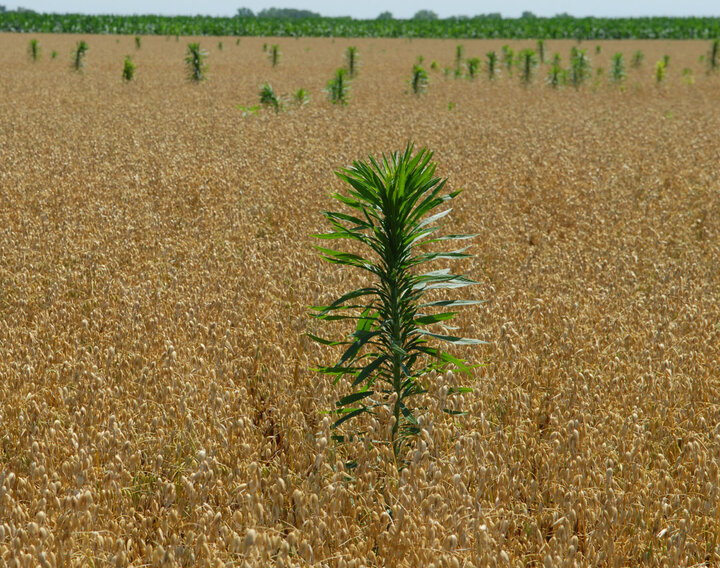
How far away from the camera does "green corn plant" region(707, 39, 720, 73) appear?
74.2 feet

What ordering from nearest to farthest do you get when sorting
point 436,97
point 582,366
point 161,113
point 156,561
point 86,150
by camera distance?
point 156,561, point 582,366, point 86,150, point 161,113, point 436,97

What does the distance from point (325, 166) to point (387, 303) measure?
5614mm

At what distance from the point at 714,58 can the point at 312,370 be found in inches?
993

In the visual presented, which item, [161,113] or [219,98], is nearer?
[161,113]

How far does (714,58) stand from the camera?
23.2 m

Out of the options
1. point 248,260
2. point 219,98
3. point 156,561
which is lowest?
point 156,561

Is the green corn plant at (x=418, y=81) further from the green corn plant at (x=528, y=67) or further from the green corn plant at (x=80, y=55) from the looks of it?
the green corn plant at (x=80, y=55)

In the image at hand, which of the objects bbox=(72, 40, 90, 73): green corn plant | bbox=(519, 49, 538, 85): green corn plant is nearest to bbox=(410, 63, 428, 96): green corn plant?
bbox=(519, 49, 538, 85): green corn plant

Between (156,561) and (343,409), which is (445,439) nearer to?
(343,409)

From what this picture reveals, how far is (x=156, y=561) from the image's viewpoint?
2057 millimetres

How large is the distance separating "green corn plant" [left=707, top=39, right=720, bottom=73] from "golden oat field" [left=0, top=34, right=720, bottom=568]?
1613 cm

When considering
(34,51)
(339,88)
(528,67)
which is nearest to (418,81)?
(339,88)

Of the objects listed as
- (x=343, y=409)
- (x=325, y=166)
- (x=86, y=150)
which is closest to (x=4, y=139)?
(x=86, y=150)

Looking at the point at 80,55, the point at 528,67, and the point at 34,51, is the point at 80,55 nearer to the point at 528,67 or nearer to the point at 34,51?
the point at 34,51
